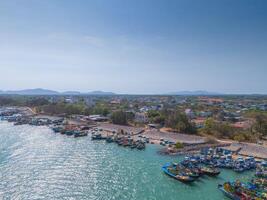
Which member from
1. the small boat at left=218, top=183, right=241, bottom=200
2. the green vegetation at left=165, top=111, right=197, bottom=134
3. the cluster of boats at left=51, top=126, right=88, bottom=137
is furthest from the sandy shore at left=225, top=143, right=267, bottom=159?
the cluster of boats at left=51, top=126, right=88, bottom=137

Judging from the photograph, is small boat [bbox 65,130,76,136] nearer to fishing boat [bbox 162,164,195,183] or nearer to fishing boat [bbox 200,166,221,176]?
fishing boat [bbox 162,164,195,183]

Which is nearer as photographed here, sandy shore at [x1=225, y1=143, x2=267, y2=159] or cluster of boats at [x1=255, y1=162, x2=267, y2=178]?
cluster of boats at [x1=255, y1=162, x2=267, y2=178]

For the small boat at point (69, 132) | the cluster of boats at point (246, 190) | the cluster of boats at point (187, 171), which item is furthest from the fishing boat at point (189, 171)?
the small boat at point (69, 132)

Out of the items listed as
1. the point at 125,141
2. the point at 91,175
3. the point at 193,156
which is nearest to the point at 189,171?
the point at 193,156

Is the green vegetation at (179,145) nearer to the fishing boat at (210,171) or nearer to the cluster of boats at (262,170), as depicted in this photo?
the fishing boat at (210,171)

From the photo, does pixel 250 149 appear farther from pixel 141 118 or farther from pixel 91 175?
pixel 141 118

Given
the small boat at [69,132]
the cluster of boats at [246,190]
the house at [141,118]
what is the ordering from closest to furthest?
the cluster of boats at [246,190]
the small boat at [69,132]
the house at [141,118]
